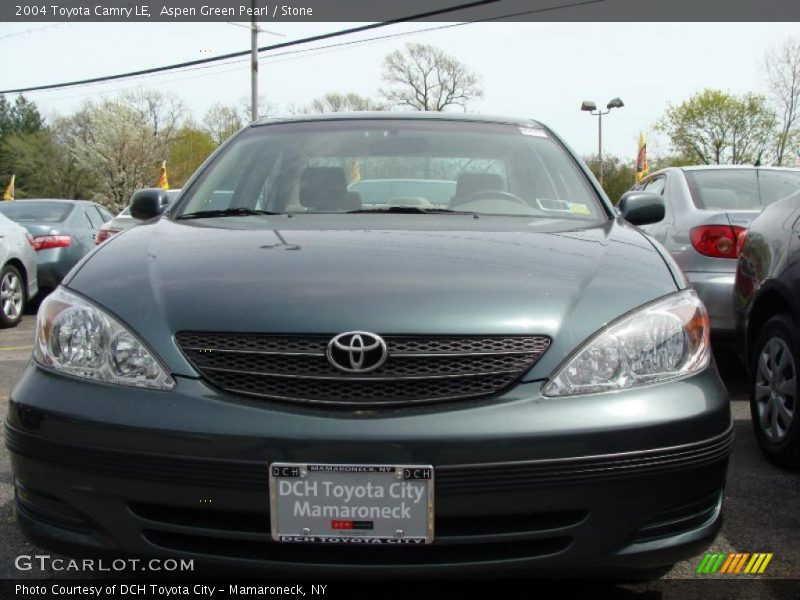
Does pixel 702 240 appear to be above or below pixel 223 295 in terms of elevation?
below

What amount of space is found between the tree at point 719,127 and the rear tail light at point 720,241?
1670 inches

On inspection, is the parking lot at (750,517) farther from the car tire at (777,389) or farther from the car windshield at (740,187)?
the car windshield at (740,187)

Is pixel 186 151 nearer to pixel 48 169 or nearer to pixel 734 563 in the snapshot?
pixel 48 169

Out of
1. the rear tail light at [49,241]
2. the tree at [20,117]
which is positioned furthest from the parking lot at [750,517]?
the tree at [20,117]

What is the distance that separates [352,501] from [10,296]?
7.98 meters

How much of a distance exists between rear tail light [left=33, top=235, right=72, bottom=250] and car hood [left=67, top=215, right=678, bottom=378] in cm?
807

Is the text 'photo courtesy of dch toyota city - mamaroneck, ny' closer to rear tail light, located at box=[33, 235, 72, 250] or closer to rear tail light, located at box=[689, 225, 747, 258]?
rear tail light, located at box=[689, 225, 747, 258]

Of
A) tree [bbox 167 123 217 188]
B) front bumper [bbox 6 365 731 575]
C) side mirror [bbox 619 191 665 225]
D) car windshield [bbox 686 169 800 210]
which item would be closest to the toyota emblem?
front bumper [bbox 6 365 731 575]

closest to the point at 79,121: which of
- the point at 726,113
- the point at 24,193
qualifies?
the point at 24,193

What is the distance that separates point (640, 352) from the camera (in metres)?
2.14

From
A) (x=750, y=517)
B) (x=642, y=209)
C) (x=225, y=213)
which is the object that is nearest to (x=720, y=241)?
(x=642, y=209)

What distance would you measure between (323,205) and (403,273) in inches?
37.9

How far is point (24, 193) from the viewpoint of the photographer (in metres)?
65.6

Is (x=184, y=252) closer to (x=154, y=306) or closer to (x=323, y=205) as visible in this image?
(x=154, y=306)
